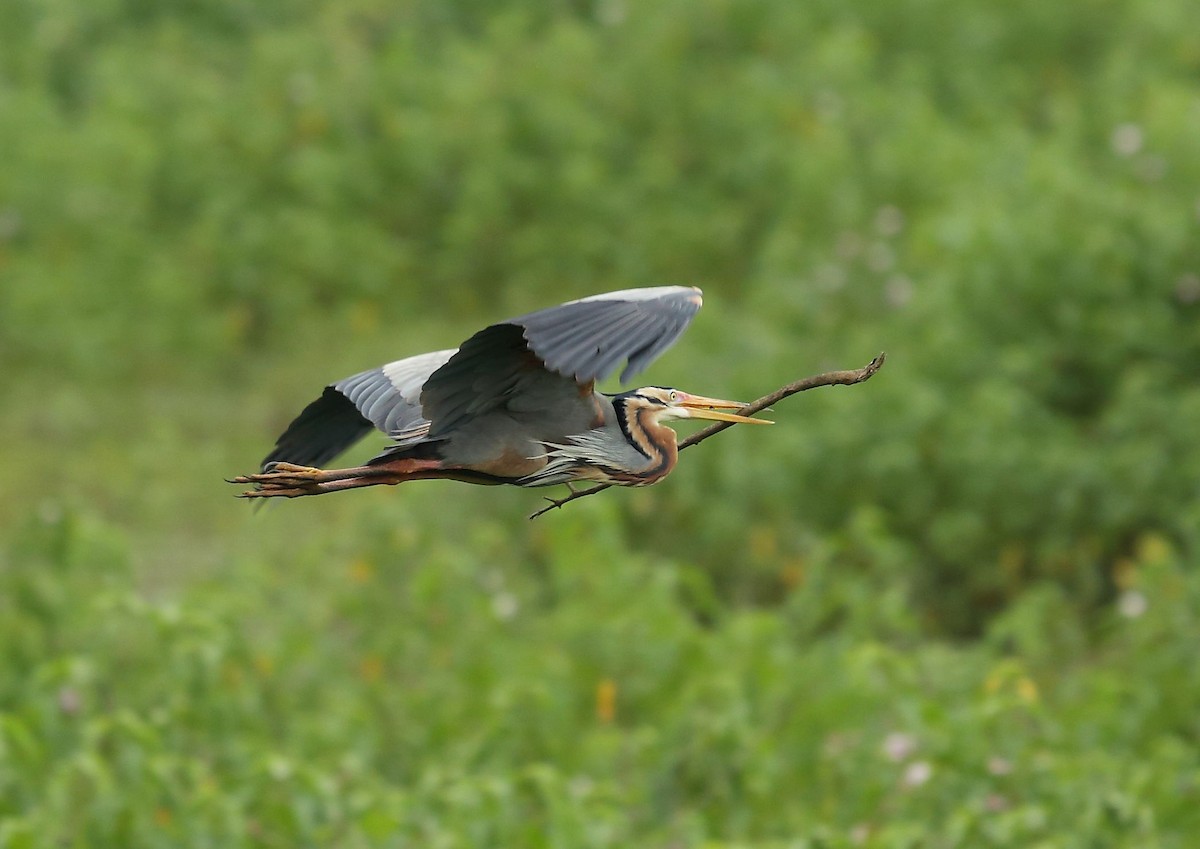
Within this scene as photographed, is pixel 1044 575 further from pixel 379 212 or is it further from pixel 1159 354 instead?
pixel 379 212

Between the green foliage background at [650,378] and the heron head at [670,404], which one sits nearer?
the heron head at [670,404]

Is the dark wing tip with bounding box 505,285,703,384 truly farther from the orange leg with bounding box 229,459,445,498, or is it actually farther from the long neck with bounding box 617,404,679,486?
the orange leg with bounding box 229,459,445,498

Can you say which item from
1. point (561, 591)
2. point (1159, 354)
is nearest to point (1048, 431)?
point (1159, 354)

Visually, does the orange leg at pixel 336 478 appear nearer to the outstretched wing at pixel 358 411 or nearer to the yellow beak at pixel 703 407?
the outstretched wing at pixel 358 411

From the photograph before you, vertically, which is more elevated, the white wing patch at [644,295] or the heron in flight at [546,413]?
the white wing patch at [644,295]

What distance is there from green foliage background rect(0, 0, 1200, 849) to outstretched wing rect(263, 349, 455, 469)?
6.59 ft

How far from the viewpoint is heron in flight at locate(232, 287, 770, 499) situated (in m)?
2.75

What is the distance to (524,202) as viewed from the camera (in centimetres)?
1030

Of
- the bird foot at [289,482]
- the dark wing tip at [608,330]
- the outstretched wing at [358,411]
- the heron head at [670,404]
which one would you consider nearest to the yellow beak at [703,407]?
the heron head at [670,404]

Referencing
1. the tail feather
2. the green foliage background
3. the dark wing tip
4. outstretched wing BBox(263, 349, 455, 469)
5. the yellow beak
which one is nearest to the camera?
the dark wing tip

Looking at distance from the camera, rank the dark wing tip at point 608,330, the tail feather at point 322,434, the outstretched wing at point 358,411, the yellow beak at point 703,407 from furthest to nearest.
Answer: the tail feather at point 322,434, the outstretched wing at point 358,411, the yellow beak at point 703,407, the dark wing tip at point 608,330

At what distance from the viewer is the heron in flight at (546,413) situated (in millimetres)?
2752

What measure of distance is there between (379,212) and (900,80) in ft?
9.24

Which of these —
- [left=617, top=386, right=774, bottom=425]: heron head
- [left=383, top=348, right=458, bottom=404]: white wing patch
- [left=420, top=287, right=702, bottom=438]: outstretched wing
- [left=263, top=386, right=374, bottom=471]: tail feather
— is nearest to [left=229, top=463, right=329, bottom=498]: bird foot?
[left=420, top=287, right=702, bottom=438]: outstretched wing
